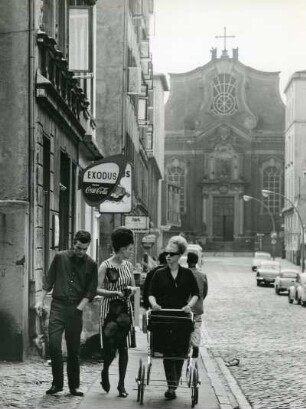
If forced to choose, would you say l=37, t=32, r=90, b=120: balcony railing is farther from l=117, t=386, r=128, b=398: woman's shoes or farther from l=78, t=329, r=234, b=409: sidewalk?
l=117, t=386, r=128, b=398: woman's shoes

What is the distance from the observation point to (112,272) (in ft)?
34.9

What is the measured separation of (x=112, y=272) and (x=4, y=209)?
12.5ft

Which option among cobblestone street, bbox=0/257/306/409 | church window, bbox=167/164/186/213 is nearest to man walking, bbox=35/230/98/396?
cobblestone street, bbox=0/257/306/409

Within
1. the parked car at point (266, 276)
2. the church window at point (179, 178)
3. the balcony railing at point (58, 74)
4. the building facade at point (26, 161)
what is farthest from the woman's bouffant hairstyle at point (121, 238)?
the church window at point (179, 178)

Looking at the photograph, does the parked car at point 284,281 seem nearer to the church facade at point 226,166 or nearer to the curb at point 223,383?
the curb at point 223,383

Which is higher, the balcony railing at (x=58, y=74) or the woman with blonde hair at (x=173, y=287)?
the balcony railing at (x=58, y=74)

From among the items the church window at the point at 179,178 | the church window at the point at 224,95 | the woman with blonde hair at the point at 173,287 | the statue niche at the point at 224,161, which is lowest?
A: the woman with blonde hair at the point at 173,287

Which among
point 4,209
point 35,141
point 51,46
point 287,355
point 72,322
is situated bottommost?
point 287,355

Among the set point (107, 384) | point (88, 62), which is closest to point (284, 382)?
point (107, 384)

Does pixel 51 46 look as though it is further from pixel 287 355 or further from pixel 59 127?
pixel 287 355

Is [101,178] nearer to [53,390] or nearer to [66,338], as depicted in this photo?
[66,338]

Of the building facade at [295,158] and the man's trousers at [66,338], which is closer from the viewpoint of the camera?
the man's trousers at [66,338]

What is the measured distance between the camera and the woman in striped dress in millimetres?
10484

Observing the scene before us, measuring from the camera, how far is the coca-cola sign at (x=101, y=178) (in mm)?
17141
